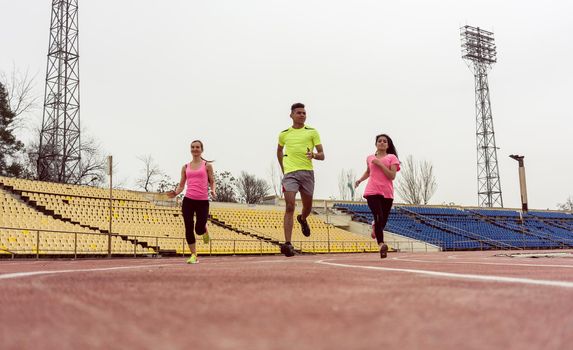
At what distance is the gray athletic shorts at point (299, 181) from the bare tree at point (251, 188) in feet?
169

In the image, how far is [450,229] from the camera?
34.1 m

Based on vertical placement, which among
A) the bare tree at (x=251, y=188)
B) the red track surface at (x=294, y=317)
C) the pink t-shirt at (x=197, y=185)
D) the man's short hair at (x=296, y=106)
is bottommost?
the red track surface at (x=294, y=317)

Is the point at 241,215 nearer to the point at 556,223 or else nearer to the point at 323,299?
the point at 323,299

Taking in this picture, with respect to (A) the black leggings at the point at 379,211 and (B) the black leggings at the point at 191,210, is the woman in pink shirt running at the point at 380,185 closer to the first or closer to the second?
(A) the black leggings at the point at 379,211

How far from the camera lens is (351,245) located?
25.8 meters

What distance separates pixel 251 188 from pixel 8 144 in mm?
28661

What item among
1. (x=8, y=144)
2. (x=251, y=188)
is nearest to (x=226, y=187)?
(x=251, y=188)

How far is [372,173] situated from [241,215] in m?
21.4

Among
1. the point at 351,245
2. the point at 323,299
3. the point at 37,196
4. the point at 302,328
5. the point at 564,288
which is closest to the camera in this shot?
the point at 302,328

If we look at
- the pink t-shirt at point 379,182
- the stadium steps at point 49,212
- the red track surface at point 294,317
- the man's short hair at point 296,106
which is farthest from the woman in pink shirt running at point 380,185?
the stadium steps at point 49,212

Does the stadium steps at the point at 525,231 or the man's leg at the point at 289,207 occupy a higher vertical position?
the man's leg at the point at 289,207

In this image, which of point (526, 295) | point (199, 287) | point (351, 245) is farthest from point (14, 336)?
point (351, 245)

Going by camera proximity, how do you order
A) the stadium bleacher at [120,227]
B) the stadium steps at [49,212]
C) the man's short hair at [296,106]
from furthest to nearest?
the stadium steps at [49,212]
the stadium bleacher at [120,227]
the man's short hair at [296,106]

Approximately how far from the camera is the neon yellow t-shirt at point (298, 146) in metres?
6.54
